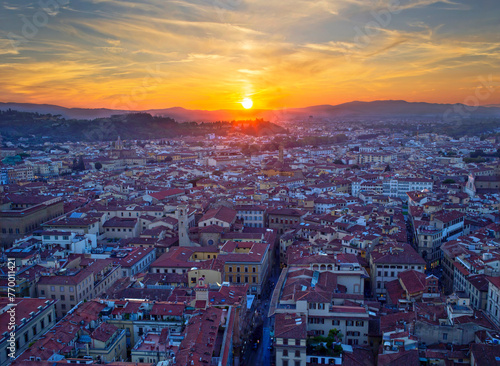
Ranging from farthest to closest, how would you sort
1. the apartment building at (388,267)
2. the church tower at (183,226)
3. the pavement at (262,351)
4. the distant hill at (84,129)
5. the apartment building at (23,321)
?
the distant hill at (84,129) < the church tower at (183,226) < the apartment building at (388,267) < the pavement at (262,351) < the apartment building at (23,321)

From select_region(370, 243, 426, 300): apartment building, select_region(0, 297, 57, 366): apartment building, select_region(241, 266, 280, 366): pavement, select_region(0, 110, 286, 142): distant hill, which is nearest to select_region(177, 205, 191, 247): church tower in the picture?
select_region(241, 266, 280, 366): pavement

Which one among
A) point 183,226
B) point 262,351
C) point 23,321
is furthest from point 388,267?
point 23,321

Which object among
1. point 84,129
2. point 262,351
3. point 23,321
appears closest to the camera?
point 23,321

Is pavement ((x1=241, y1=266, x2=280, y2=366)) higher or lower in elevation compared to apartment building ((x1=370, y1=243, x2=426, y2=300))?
lower

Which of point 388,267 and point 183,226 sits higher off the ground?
point 183,226

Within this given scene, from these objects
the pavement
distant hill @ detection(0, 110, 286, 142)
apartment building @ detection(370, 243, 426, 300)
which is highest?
distant hill @ detection(0, 110, 286, 142)

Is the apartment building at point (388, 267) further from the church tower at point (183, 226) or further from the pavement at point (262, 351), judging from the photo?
the church tower at point (183, 226)

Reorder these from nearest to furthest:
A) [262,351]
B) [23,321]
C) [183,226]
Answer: [23,321] < [262,351] < [183,226]

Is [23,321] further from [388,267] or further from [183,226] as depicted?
[388,267]

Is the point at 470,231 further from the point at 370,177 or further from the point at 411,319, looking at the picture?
the point at 370,177

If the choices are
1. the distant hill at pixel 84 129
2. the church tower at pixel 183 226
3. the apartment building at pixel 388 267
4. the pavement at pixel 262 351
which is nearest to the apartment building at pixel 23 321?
the pavement at pixel 262 351

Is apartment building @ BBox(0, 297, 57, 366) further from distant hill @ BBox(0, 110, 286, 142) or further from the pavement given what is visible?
distant hill @ BBox(0, 110, 286, 142)
